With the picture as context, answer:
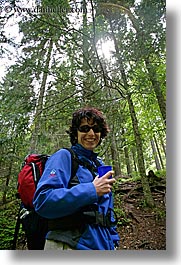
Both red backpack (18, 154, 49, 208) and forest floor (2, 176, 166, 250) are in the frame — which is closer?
red backpack (18, 154, 49, 208)

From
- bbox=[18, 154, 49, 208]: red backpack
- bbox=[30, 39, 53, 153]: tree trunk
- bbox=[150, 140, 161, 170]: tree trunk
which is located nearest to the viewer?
bbox=[18, 154, 49, 208]: red backpack

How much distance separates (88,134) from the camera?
103cm

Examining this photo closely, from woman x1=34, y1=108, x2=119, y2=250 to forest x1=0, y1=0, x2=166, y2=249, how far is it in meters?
0.56

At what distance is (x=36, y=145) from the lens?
156cm

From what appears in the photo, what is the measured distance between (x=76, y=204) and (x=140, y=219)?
2.42 feet

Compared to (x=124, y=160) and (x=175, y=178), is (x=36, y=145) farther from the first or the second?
(x=175, y=178)

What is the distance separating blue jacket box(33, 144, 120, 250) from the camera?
0.82m

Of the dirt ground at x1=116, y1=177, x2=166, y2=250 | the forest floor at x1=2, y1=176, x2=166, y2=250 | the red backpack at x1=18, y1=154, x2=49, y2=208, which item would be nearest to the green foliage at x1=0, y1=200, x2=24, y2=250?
the forest floor at x1=2, y1=176, x2=166, y2=250

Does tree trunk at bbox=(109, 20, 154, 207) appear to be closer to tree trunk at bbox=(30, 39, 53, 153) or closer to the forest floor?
the forest floor

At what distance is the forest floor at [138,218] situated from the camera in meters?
1.34

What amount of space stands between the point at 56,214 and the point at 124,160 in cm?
81

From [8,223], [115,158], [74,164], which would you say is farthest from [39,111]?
[74,164]

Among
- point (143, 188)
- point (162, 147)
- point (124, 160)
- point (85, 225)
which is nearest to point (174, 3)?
point (162, 147)

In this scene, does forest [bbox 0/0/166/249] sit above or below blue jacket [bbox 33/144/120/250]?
above
